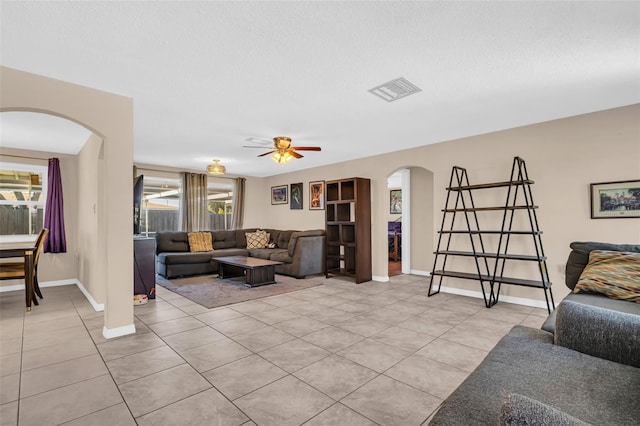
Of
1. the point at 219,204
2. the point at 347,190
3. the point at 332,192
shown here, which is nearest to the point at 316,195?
the point at 332,192

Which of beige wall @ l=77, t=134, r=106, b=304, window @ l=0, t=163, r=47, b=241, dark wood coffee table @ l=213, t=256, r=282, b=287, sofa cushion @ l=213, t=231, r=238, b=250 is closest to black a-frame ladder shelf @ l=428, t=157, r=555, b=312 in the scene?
dark wood coffee table @ l=213, t=256, r=282, b=287

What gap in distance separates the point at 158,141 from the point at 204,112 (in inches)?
70.2

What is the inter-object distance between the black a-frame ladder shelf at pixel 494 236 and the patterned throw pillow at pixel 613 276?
908 mm

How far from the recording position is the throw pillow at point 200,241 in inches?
265

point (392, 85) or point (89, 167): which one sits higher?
point (392, 85)

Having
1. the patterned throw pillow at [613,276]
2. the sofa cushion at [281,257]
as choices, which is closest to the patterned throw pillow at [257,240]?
the sofa cushion at [281,257]

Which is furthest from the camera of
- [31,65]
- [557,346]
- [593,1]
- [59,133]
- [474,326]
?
[59,133]

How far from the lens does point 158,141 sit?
4785 mm

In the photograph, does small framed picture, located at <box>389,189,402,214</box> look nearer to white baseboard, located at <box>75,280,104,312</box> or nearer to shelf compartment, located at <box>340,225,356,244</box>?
shelf compartment, located at <box>340,225,356,244</box>

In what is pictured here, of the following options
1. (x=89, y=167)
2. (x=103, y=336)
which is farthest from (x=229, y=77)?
(x=89, y=167)

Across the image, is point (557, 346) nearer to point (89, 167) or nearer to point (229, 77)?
point (229, 77)

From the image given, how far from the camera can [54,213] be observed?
16.9 feet

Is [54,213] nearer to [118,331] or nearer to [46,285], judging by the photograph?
[46,285]

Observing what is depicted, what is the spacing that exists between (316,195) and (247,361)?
5009mm
